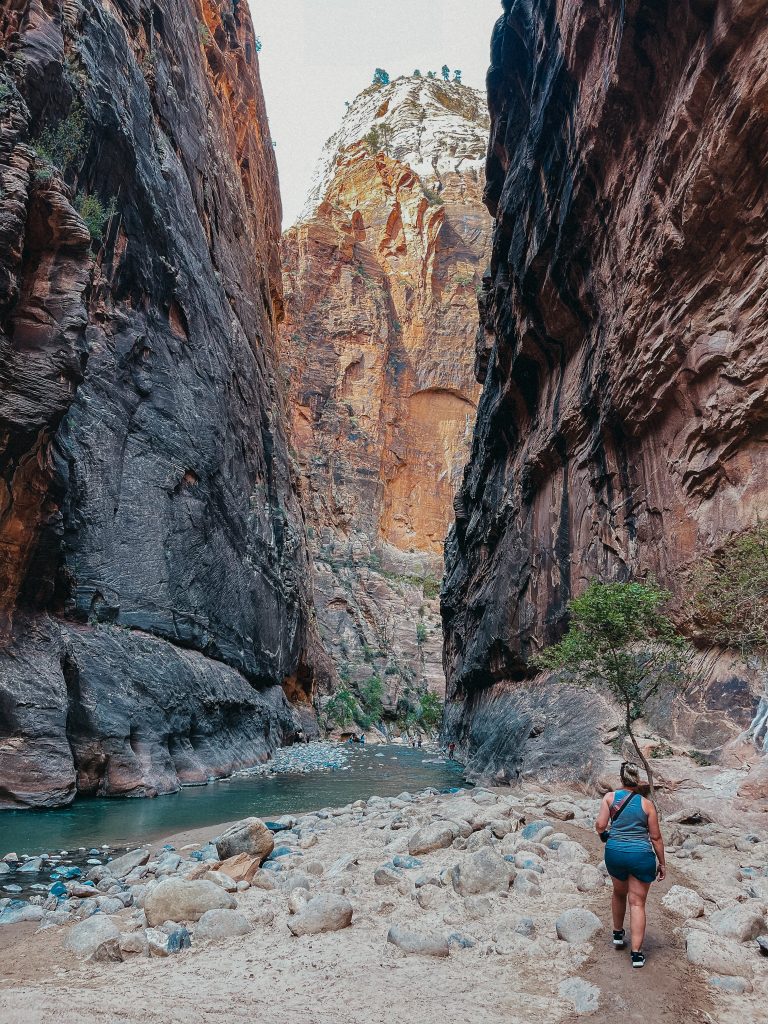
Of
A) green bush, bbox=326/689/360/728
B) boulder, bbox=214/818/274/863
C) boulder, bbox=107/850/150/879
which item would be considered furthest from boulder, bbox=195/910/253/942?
green bush, bbox=326/689/360/728

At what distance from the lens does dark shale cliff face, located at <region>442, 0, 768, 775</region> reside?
445 inches

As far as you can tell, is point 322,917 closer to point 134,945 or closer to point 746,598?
point 134,945

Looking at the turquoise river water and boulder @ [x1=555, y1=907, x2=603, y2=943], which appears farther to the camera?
the turquoise river water

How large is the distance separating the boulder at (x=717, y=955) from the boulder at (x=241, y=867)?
4264 millimetres

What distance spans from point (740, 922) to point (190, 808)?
36.3 feet

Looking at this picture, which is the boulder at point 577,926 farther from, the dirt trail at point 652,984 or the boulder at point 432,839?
the boulder at point 432,839

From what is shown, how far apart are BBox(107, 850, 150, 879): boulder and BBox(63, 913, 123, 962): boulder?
7.66 feet

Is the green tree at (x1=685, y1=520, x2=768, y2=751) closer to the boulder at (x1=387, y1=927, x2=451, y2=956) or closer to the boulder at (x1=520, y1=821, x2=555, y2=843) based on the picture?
the boulder at (x1=520, y1=821, x2=555, y2=843)

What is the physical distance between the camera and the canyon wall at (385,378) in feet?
203

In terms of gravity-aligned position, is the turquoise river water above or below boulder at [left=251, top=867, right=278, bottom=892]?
below

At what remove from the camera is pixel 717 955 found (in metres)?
3.95

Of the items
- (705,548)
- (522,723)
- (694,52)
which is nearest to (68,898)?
(705,548)

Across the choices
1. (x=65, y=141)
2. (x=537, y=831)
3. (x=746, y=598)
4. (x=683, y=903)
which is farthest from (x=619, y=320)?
(x=65, y=141)

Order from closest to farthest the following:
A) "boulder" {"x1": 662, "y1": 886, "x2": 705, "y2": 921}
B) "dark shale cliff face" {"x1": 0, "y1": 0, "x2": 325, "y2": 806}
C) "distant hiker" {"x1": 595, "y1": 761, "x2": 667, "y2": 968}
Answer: "distant hiker" {"x1": 595, "y1": 761, "x2": 667, "y2": 968} → "boulder" {"x1": 662, "y1": 886, "x2": 705, "y2": 921} → "dark shale cliff face" {"x1": 0, "y1": 0, "x2": 325, "y2": 806}
